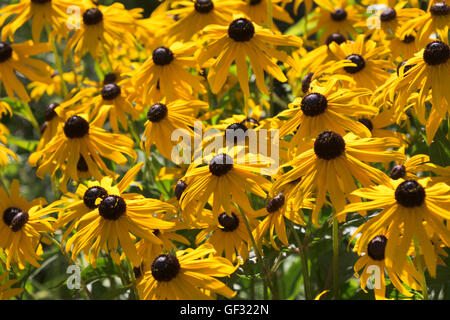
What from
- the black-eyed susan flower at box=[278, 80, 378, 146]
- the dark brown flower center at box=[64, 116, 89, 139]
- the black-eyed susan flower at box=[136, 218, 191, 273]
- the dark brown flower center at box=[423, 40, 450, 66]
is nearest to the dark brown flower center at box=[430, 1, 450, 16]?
the dark brown flower center at box=[423, 40, 450, 66]

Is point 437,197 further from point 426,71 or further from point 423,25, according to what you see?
point 423,25

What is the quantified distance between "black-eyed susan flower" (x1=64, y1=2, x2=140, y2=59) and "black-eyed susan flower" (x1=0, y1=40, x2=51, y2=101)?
3.4 inches

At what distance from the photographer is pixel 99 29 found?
1738 millimetres

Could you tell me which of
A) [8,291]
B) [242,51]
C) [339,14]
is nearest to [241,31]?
[242,51]

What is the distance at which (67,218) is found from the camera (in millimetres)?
1331

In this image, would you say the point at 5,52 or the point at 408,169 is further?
the point at 5,52

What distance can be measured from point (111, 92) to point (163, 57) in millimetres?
198

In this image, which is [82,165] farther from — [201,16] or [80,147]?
[201,16]

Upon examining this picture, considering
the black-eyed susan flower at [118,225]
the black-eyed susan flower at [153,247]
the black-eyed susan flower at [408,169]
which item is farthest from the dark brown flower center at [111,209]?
the black-eyed susan flower at [408,169]

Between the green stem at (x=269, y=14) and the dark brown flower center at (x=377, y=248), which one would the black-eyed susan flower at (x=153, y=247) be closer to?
the dark brown flower center at (x=377, y=248)

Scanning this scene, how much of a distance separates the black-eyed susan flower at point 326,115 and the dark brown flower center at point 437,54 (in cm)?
13

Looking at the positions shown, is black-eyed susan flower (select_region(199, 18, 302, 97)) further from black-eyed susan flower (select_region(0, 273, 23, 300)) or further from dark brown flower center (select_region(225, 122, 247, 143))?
black-eyed susan flower (select_region(0, 273, 23, 300))

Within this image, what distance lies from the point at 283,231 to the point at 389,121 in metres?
0.38
